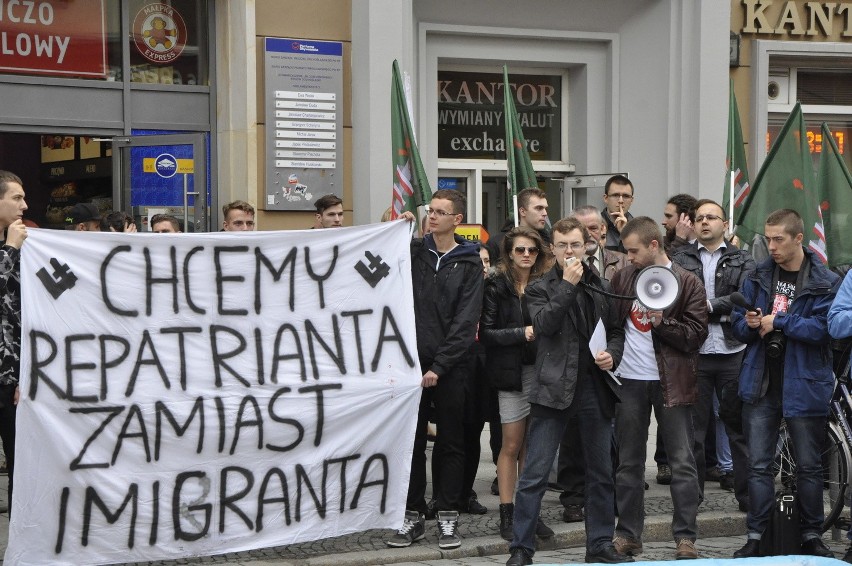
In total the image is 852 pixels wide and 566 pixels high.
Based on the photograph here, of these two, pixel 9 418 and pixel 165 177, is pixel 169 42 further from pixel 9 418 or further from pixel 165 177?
pixel 9 418

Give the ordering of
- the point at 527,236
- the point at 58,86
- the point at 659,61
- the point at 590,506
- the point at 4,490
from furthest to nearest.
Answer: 1. the point at 659,61
2. the point at 58,86
3. the point at 4,490
4. the point at 527,236
5. the point at 590,506

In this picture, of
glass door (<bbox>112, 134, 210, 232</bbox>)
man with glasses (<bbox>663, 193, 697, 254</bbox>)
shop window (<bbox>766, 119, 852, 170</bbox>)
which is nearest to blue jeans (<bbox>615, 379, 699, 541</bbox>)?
man with glasses (<bbox>663, 193, 697, 254</bbox>)

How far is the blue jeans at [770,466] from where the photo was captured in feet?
22.0

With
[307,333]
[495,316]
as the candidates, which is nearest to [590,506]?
[495,316]

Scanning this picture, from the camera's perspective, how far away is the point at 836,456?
23.9ft

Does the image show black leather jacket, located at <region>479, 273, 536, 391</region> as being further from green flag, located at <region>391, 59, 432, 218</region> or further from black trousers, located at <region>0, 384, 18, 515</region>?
black trousers, located at <region>0, 384, 18, 515</region>

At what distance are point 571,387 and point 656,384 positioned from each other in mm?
582

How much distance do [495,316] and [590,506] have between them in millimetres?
1189

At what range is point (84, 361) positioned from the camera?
6219mm

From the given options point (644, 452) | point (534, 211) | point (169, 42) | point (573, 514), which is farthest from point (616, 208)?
point (169, 42)

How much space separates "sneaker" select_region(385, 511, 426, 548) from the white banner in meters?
0.19

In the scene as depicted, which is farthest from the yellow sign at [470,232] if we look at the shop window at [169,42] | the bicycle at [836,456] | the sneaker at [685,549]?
the sneaker at [685,549]

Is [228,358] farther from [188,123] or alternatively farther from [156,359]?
[188,123]

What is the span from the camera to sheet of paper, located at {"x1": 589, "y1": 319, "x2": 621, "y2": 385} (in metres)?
6.52
